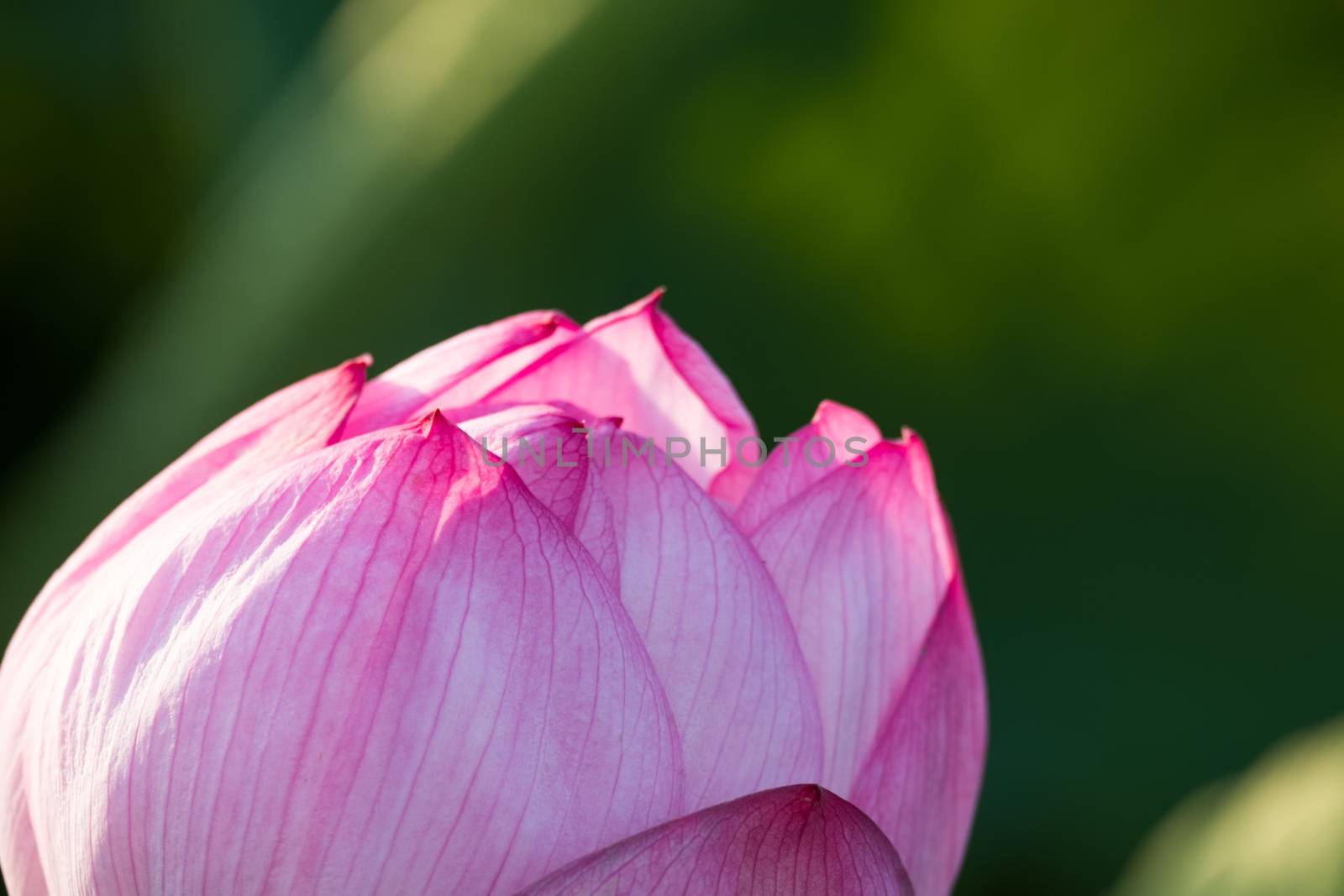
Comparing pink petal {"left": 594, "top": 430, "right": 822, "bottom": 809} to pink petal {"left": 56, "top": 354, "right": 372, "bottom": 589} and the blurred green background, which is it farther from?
the blurred green background

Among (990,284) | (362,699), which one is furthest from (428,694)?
(990,284)

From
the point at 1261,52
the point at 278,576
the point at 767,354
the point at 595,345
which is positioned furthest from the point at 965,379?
the point at 278,576

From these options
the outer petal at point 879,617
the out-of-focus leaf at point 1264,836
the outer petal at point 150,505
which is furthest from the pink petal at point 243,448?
the out-of-focus leaf at point 1264,836

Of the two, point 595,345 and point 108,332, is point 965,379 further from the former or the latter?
point 108,332

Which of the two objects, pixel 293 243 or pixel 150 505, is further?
pixel 293 243

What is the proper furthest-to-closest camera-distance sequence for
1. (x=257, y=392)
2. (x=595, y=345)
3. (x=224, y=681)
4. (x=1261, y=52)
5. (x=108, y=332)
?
1. (x=108, y=332)
2. (x=257, y=392)
3. (x=1261, y=52)
4. (x=595, y=345)
5. (x=224, y=681)

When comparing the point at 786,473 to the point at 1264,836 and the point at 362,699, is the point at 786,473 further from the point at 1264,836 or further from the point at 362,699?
the point at 1264,836
